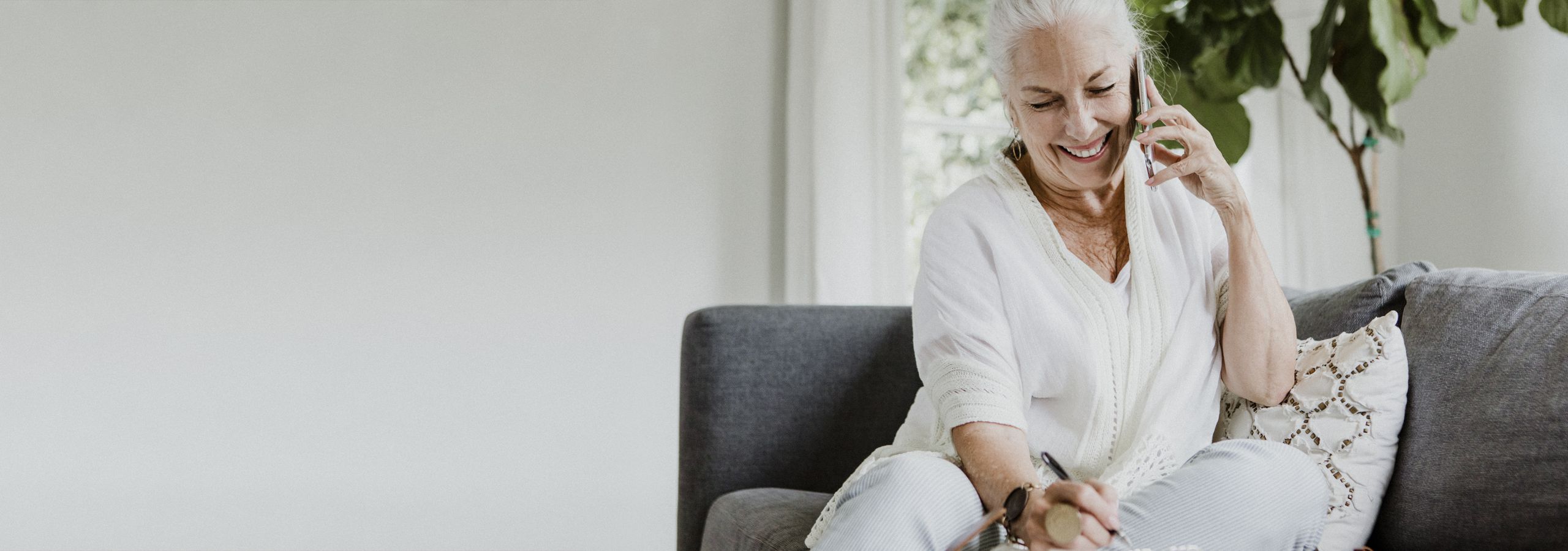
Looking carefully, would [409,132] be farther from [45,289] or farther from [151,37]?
[45,289]

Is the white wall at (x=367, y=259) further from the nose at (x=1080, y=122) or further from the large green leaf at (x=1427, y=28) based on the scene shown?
the nose at (x=1080, y=122)

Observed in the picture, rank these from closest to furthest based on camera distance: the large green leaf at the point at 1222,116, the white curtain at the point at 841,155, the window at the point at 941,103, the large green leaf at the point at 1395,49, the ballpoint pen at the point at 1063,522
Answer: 1. the ballpoint pen at the point at 1063,522
2. the large green leaf at the point at 1395,49
3. the large green leaf at the point at 1222,116
4. the white curtain at the point at 841,155
5. the window at the point at 941,103

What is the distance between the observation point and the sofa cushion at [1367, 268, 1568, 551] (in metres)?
1.12

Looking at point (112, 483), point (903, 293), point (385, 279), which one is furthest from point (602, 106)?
point (112, 483)

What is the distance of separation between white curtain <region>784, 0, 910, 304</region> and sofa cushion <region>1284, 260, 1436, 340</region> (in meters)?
1.21

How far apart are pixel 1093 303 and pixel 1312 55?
1.20m

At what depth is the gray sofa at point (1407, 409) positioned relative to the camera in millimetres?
1141

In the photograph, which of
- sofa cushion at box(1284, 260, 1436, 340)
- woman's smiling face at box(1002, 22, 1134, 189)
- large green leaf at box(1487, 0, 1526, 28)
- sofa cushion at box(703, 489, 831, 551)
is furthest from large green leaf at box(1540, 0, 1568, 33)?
sofa cushion at box(703, 489, 831, 551)

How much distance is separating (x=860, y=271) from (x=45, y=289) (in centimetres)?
163

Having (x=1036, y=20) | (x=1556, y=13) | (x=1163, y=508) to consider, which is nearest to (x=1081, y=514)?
(x=1163, y=508)

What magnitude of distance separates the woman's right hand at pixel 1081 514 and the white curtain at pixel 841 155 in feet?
5.07

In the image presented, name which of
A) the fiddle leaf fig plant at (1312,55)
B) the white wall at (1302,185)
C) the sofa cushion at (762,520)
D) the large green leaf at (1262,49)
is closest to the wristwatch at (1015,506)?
the sofa cushion at (762,520)

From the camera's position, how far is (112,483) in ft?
7.04

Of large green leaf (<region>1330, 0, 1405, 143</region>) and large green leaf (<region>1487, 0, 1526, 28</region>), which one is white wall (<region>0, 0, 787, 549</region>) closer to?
large green leaf (<region>1330, 0, 1405, 143</region>)
